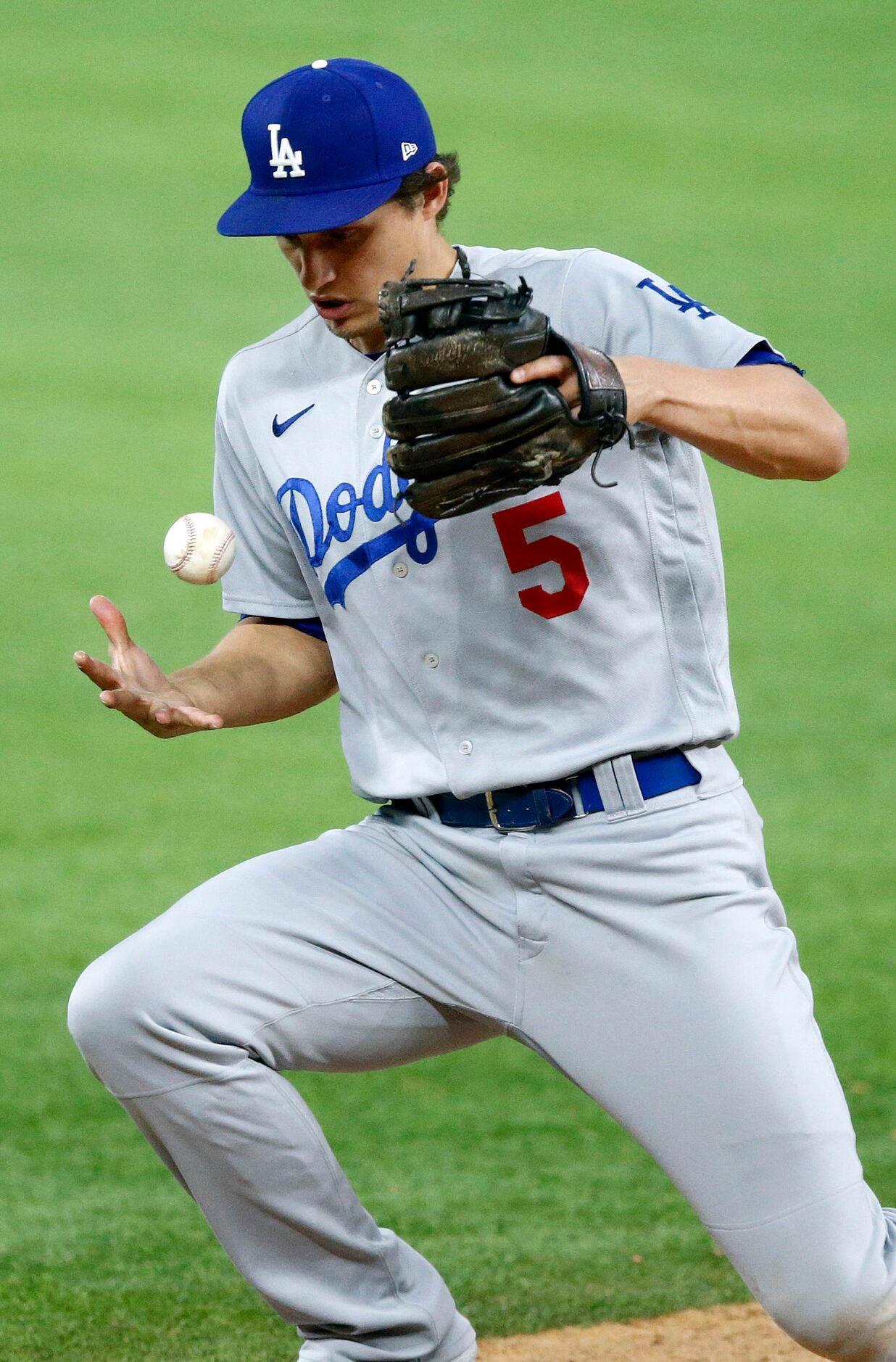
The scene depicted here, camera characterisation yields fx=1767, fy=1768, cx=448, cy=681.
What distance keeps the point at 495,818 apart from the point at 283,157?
4.07ft

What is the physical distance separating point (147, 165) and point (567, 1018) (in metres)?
17.8

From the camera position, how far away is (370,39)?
71.1 feet

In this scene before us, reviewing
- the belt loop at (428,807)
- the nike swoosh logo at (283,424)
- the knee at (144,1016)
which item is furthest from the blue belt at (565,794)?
the nike swoosh logo at (283,424)

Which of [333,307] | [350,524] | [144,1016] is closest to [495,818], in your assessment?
[350,524]

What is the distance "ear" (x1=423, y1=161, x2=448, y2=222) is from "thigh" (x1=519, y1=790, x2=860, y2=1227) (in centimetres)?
117

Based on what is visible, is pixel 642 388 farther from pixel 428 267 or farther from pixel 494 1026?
pixel 494 1026

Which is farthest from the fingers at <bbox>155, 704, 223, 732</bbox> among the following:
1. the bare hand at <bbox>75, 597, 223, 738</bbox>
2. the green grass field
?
the green grass field

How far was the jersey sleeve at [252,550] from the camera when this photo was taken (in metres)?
3.55

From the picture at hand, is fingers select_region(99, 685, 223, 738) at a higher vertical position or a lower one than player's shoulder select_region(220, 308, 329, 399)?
lower

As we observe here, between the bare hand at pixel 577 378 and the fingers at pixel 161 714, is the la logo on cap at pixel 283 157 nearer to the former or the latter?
the bare hand at pixel 577 378

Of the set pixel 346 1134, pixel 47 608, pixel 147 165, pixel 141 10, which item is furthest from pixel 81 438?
pixel 141 10

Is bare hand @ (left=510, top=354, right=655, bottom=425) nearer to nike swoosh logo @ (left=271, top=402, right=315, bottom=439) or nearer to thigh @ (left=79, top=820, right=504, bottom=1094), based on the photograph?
nike swoosh logo @ (left=271, top=402, right=315, bottom=439)

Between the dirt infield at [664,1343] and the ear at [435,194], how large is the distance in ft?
7.86

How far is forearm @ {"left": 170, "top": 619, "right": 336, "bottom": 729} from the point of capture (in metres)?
3.40
